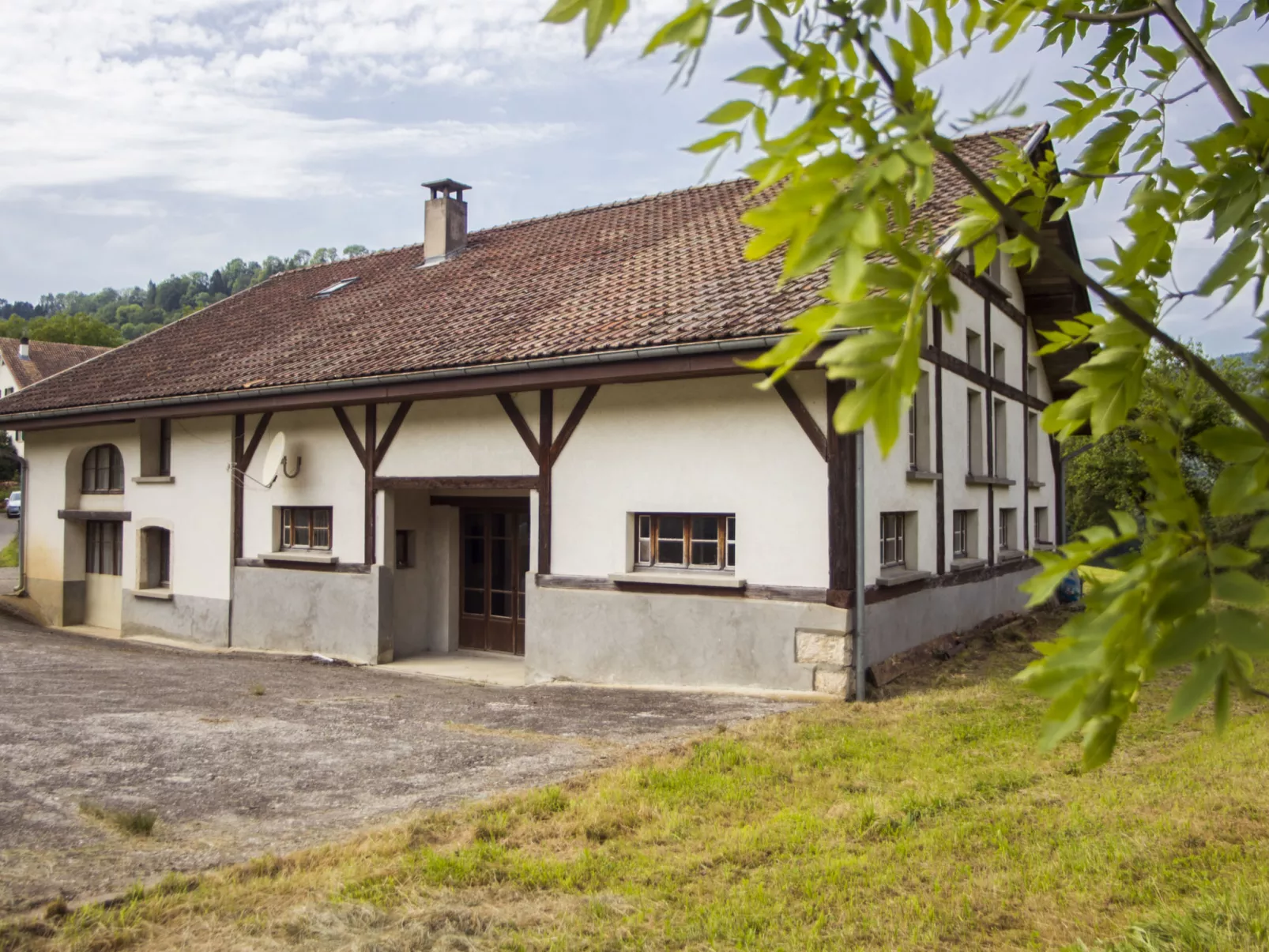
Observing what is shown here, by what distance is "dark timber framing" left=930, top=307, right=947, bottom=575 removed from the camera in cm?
1190

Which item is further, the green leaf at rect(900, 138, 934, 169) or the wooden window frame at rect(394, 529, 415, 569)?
the wooden window frame at rect(394, 529, 415, 569)

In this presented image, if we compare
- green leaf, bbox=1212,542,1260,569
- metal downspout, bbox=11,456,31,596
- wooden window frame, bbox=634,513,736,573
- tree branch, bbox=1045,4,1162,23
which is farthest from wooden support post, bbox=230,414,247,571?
green leaf, bbox=1212,542,1260,569

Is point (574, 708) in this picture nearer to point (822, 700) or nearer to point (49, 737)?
point (822, 700)

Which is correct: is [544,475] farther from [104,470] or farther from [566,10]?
[566,10]

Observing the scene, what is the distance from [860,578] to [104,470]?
13.2 m

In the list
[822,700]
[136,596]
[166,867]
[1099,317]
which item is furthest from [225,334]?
[1099,317]

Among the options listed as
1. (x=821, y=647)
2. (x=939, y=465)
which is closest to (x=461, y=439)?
(x=821, y=647)

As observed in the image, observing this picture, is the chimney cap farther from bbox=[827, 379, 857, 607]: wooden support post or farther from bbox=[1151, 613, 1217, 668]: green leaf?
bbox=[1151, 613, 1217, 668]: green leaf

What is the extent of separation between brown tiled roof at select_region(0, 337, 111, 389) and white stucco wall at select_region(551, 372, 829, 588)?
132ft

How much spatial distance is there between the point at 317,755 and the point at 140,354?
12948 mm

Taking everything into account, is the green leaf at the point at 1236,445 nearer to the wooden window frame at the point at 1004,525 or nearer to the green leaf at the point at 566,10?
the green leaf at the point at 566,10

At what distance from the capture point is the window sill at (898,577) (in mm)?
9977

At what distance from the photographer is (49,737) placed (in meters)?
7.46

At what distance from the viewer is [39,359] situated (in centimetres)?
4766
